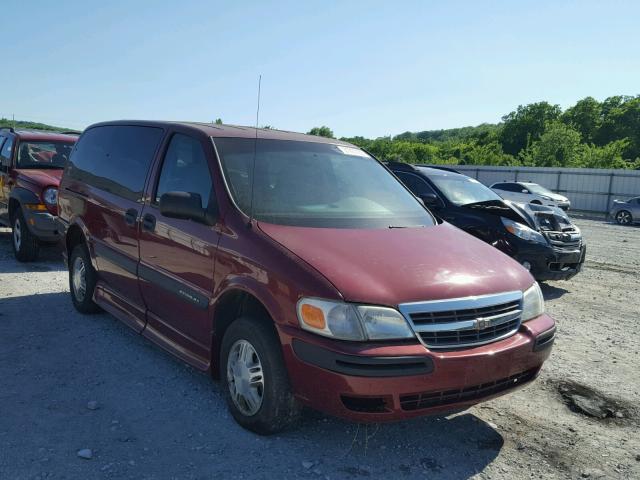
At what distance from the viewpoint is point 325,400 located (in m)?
2.96

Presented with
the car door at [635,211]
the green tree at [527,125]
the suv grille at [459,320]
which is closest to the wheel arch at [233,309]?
the suv grille at [459,320]

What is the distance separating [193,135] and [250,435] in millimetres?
2172

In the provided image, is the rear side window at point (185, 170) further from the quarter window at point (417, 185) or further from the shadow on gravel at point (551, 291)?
the shadow on gravel at point (551, 291)

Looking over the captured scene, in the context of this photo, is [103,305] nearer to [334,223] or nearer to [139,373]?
[139,373]

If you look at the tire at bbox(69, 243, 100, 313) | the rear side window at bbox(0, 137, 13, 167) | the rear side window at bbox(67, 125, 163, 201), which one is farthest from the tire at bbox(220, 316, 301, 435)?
the rear side window at bbox(0, 137, 13, 167)

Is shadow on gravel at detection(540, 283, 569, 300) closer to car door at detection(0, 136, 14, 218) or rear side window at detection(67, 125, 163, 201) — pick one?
rear side window at detection(67, 125, 163, 201)

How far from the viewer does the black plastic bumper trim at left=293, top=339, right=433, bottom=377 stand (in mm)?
2822

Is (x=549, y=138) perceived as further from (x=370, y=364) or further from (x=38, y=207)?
(x=370, y=364)

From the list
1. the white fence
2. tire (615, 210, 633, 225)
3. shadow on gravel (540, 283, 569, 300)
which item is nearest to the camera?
shadow on gravel (540, 283, 569, 300)

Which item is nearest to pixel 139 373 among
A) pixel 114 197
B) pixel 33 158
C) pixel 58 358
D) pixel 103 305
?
pixel 58 358

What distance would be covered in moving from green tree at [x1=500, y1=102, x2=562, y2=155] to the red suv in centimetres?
9176

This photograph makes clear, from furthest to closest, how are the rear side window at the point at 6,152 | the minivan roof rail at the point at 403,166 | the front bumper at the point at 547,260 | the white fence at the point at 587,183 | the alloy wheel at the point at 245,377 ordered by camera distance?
the white fence at the point at 587,183 < the rear side window at the point at 6,152 < the minivan roof rail at the point at 403,166 < the front bumper at the point at 547,260 < the alloy wheel at the point at 245,377

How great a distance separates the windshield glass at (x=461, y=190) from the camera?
26.3 ft

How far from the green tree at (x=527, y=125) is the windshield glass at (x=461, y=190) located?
89.8 m
